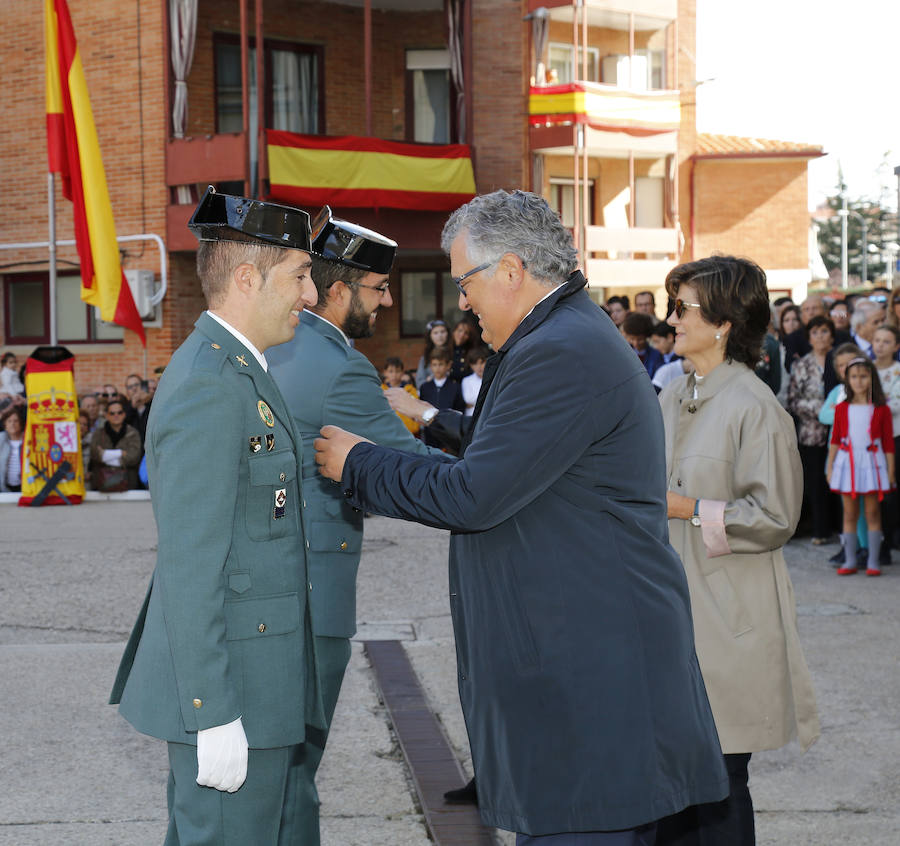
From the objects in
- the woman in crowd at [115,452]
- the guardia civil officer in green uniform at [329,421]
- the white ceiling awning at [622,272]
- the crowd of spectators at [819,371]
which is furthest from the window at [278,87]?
the guardia civil officer in green uniform at [329,421]

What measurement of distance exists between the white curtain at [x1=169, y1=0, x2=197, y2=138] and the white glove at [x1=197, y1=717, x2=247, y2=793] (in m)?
18.4

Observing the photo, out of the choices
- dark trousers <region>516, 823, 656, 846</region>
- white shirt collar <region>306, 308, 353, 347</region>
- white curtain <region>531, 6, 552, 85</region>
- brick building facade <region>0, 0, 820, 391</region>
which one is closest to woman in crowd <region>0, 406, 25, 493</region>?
brick building facade <region>0, 0, 820, 391</region>

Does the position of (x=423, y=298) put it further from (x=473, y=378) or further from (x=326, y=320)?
(x=326, y=320)

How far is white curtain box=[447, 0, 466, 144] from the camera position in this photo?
21.2 metres

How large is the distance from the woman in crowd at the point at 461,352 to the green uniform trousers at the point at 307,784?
9442 mm

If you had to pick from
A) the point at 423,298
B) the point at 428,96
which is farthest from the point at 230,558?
the point at 428,96

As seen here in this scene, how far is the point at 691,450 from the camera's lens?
3.70 metres

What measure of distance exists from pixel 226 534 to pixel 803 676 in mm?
1894

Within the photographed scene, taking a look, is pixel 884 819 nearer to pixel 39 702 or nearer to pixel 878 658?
pixel 878 658

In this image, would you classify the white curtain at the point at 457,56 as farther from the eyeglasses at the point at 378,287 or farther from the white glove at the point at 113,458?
the eyeglasses at the point at 378,287

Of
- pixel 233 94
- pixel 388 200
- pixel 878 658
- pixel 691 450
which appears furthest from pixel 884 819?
pixel 233 94

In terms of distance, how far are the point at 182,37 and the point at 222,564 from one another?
731 inches

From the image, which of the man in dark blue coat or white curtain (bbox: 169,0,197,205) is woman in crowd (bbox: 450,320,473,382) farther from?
the man in dark blue coat

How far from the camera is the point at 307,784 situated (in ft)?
11.2
